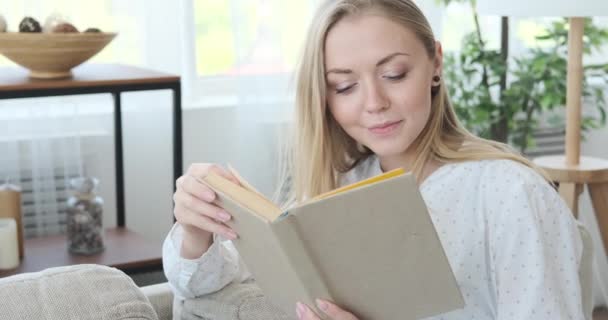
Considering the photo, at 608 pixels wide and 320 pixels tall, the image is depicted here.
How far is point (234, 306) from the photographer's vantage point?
1.42 m

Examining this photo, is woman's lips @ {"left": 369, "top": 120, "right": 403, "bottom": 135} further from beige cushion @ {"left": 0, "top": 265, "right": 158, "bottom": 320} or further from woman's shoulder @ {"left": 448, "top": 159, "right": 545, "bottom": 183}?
beige cushion @ {"left": 0, "top": 265, "right": 158, "bottom": 320}

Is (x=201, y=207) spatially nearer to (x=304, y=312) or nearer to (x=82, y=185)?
(x=304, y=312)

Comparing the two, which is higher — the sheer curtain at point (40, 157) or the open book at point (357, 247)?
the open book at point (357, 247)

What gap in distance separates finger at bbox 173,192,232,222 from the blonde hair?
0.26 m

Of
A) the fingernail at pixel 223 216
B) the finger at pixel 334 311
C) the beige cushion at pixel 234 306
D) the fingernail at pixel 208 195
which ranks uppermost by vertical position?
the fingernail at pixel 208 195

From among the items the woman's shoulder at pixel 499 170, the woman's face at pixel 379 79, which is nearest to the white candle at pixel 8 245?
the woman's face at pixel 379 79

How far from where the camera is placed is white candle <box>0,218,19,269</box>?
2244 millimetres

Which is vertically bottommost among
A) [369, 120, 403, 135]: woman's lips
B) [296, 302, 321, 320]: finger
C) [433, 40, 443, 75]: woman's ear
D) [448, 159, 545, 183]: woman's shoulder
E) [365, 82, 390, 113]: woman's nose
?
[296, 302, 321, 320]: finger

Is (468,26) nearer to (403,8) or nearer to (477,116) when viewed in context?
(477,116)

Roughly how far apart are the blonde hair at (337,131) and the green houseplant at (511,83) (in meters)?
1.68

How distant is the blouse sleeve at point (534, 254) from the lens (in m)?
1.23

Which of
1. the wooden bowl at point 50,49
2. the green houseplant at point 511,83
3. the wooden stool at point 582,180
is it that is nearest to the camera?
the wooden bowl at point 50,49

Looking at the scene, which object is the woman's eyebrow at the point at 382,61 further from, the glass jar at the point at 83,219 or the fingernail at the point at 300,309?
the glass jar at the point at 83,219

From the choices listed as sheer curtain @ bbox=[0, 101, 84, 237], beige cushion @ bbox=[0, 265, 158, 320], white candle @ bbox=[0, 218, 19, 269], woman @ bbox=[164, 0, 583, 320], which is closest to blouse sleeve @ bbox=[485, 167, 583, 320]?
woman @ bbox=[164, 0, 583, 320]
